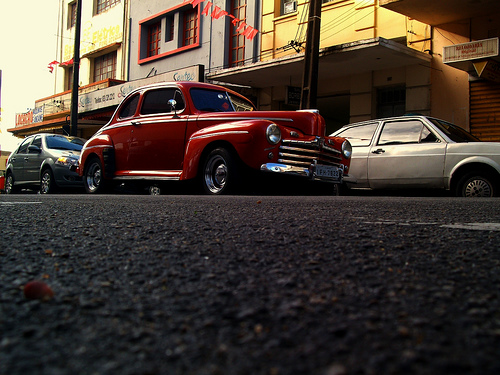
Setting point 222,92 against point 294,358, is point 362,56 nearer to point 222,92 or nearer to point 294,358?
point 222,92

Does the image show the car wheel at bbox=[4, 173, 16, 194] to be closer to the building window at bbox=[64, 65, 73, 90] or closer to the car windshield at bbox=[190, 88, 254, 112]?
the car windshield at bbox=[190, 88, 254, 112]

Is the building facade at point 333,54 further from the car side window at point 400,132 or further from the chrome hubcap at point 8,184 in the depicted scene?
the chrome hubcap at point 8,184

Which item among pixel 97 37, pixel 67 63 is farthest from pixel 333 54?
pixel 67 63

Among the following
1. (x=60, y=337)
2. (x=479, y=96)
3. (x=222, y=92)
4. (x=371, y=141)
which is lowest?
(x=60, y=337)

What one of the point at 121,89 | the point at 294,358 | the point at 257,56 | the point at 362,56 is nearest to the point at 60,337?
the point at 294,358

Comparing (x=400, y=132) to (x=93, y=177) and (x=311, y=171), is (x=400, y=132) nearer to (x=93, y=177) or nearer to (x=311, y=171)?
(x=311, y=171)

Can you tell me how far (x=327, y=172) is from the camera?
21.4ft

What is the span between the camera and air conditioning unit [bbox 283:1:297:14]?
15289mm

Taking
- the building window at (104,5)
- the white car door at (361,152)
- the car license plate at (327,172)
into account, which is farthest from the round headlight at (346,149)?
the building window at (104,5)

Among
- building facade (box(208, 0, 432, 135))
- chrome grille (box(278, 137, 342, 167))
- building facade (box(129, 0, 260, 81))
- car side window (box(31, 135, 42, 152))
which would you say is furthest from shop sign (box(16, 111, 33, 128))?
chrome grille (box(278, 137, 342, 167))

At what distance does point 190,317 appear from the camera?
966mm

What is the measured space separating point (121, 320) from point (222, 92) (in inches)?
272

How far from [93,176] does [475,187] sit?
639 centimetres

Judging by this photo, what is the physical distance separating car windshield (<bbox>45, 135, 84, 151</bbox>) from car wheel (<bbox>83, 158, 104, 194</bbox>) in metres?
2.81
